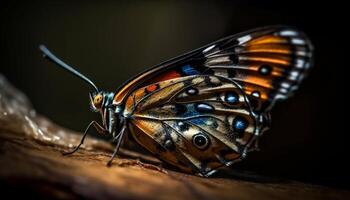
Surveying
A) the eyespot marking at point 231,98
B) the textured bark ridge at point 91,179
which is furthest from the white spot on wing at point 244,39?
the textured bark ridge at point 91,179

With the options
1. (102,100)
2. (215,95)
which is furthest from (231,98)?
(102,100)

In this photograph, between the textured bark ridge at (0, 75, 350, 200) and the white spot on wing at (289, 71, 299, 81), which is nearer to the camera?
the textured bark ridge at (0, 75, 350, 200)

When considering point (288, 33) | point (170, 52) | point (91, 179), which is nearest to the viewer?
point (91, 179)

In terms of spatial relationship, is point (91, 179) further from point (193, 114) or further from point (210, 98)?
point (210, 98)

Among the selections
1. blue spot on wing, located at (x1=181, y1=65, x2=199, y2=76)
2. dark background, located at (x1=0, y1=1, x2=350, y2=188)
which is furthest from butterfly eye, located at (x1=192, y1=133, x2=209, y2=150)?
dark background, located at (x1=0, y1=1, x2=350, y2=188)

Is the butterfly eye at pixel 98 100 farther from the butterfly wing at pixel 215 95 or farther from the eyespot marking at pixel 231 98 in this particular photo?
the eyespot marking at pixel 231 98

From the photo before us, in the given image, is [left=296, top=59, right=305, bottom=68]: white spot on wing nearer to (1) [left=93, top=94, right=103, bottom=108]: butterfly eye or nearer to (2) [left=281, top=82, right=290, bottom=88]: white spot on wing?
(2) [left=281, top=82, right=290, bottom=88]: white spot on wing

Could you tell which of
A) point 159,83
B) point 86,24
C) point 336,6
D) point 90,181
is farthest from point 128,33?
point 90,181
